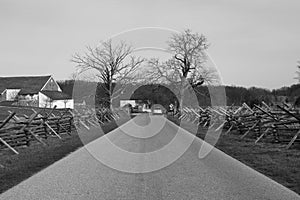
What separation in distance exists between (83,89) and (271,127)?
31.4 m

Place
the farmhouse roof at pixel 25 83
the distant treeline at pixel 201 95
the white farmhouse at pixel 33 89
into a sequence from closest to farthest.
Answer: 1. the distant treeline at pixel 201 95
2. the white farmhouse at pixel 33 89
3. the farmhouse roof at pixel 25 83

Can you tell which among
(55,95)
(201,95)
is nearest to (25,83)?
(55,95)

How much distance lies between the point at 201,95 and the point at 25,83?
5503 centimetres

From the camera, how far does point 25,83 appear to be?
100 meters

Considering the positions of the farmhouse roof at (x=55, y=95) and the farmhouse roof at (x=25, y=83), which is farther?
the farmhouse roof at (x=25, y=83)

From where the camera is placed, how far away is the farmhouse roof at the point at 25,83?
318 feet

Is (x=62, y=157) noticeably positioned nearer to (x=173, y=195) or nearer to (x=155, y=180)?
(x=155, y=180)

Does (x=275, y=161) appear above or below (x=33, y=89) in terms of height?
below

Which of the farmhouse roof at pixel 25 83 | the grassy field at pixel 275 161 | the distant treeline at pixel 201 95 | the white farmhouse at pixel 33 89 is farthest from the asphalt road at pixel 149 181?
the farmhouse roof at pixel 25 83

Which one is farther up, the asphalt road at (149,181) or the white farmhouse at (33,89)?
the white farmhouse at (33,89)

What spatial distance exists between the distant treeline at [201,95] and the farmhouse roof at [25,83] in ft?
111

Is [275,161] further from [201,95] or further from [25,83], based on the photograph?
[25,83]

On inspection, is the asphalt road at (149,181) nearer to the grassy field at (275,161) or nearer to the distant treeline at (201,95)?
the grassy field at (275,161)

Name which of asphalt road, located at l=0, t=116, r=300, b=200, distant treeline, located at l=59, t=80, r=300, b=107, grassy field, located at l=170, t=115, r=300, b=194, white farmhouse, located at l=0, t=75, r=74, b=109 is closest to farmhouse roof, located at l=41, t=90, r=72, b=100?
white farmhouse, located at l=0, t=75, r=74, b=109
